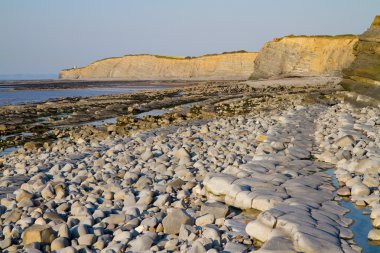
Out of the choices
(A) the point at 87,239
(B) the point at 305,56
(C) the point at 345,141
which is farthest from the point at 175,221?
(B) the point at 305,56

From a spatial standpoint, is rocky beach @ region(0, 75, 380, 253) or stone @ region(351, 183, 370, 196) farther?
stone @ region(351, 183, 370, 196)

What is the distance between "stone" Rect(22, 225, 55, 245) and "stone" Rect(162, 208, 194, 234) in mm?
1488

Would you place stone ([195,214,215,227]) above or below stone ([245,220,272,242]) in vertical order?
below

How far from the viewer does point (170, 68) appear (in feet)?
324

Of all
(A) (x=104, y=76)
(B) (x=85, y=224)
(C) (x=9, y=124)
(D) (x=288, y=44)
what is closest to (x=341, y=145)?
(B) (x=85, y=224)

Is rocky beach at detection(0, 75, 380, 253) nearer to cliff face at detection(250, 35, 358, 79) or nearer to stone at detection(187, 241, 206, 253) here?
stone at detection(187, 241, 206, 253)

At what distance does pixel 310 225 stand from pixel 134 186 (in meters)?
3.53

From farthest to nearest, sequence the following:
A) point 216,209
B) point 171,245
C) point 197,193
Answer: point 197,193
point 216,209
point 171,245

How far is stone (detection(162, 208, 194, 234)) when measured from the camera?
5570mm

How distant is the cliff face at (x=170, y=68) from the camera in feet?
284

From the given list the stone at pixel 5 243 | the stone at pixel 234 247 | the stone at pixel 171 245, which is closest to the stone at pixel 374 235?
the stone at pixel 234 247

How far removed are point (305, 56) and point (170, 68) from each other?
4267 cm

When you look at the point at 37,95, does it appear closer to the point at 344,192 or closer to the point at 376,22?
the point at 376,22

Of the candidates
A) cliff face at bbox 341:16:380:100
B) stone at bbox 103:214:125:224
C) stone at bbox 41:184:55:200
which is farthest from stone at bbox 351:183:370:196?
cliff face at bbox 341:16:380:100
